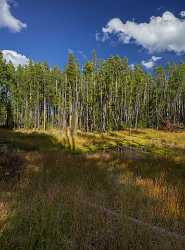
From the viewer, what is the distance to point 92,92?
169 ft

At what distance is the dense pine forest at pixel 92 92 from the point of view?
171ft

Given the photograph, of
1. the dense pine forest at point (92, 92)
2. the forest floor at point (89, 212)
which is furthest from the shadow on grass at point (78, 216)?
the dense pine forest at point (92, 92)

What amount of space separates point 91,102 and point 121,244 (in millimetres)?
47982

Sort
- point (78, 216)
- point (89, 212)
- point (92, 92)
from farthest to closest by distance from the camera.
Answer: point (92, 92) < point (89, 212) < point (78, 216)

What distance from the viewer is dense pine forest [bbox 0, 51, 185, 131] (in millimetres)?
52000

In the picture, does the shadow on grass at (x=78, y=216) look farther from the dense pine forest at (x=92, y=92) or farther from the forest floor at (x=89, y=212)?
the dense pine forest at (x=92, y=92)

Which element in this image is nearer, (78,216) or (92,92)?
(78,216)

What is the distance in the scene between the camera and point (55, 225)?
450 cm

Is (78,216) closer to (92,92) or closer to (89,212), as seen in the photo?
(89,212)

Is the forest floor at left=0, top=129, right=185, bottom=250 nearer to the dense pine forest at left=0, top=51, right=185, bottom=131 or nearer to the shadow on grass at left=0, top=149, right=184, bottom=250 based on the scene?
the shadow on grass at left=0, top=149, right=184, bottom=250

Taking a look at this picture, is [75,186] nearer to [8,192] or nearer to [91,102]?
[8,192]

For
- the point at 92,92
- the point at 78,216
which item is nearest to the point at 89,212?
the point at 78,216

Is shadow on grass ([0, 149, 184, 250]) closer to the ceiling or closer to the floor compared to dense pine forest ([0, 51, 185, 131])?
closer to the floor

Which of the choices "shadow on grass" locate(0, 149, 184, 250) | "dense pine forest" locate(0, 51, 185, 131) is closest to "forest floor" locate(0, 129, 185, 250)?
"shadow on grass" locate(0, 149, 184, 250)
